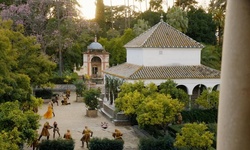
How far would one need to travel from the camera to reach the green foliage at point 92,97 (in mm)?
26797

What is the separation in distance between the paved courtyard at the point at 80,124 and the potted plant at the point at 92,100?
49 centimetres

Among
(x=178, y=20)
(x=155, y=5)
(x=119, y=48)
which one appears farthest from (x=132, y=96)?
(x=155, y=5)

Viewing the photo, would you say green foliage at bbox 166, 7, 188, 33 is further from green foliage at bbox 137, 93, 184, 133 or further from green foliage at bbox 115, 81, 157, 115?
green foliage at bbox 137, 93, 184, 133

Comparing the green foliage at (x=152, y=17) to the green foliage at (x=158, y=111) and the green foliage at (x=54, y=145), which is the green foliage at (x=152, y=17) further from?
the green foliage at (x=54, y=145)

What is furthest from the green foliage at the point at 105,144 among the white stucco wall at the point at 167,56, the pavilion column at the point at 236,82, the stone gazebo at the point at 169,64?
the pavilion column at the point at 236,82

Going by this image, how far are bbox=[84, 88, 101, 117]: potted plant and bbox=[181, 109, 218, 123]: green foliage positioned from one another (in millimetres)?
6639

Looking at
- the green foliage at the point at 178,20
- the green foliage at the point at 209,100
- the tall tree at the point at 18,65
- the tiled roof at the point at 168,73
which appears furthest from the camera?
the green foliage at the point at 178,20

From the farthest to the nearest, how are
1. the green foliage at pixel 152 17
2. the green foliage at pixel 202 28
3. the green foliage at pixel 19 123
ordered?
the green foliage at pixel 152 17 < the green foliage at pixel 202 28 < the green foliage at pixel 19 123

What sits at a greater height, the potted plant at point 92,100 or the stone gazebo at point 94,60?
the stone gazebo at point 94,60

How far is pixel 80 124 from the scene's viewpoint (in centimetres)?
2425

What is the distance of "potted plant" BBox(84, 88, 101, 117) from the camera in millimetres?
26812

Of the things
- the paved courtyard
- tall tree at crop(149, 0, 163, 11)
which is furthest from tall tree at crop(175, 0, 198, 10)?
the paved courtyard

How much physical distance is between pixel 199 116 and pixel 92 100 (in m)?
7.89

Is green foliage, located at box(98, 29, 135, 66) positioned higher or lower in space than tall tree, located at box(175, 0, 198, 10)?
lower
